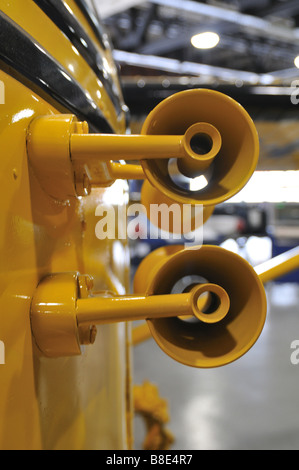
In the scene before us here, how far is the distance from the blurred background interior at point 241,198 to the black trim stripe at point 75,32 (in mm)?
953

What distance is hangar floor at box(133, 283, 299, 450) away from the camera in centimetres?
215

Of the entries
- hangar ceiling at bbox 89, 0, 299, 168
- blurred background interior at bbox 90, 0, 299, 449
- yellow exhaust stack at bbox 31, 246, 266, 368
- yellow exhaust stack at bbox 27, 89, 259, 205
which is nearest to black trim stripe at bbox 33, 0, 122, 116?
yellow exhaust stack at bbox 27, 89, 259, 205

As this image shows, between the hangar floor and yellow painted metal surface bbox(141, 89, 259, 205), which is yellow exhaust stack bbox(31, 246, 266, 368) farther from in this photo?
the hangar floor

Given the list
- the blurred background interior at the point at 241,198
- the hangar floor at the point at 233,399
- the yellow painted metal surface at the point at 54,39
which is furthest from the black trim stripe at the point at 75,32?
the hangar floor at the point at 233,399

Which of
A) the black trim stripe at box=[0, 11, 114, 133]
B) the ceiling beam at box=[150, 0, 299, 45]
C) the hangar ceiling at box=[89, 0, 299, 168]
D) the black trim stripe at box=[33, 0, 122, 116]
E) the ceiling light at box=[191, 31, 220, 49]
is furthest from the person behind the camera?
the ceiling light at box=[191, 31, 220, 49]

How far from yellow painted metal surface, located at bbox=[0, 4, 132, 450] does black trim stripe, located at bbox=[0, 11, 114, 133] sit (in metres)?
0.02

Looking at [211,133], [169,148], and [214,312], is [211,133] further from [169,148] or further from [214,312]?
[214,312]

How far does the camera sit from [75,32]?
621 mm

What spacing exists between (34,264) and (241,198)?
7647 millimetres

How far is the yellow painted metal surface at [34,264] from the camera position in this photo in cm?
40

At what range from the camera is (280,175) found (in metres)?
7.48

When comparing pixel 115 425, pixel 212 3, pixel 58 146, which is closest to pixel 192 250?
pixel 58 146

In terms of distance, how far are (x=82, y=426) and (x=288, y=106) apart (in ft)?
5.83

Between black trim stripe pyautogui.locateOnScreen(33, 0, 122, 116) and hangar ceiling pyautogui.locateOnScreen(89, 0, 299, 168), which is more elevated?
hangar ceiling pyautogui.locateOnScreen(89, 0, 299, 168)
